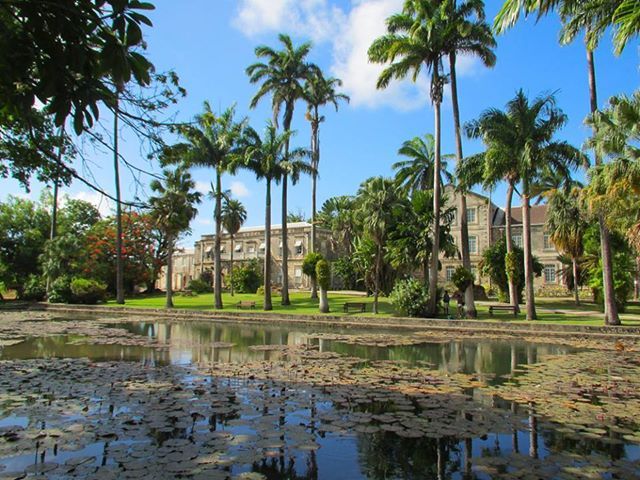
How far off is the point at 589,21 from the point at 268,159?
20.7m

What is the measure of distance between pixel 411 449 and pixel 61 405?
19.1ft

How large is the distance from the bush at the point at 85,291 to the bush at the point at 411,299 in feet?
84.1

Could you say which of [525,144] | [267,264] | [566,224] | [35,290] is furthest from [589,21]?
[35,290]

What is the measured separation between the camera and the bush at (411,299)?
86.9 feet

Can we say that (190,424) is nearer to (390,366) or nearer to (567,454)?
(567,454)

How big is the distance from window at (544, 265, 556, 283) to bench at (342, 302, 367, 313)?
2529cm

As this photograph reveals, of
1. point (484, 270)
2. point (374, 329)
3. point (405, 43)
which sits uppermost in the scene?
point (405, 43)

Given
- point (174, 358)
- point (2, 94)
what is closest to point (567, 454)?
point (2, 94)

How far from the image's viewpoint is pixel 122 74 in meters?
3.94

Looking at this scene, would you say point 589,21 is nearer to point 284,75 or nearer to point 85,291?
point 284,75

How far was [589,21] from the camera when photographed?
47.8ft

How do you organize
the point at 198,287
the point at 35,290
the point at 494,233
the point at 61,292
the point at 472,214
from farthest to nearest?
the point at 198,287, the point at 472,214, the point at 494,233, the point at 35,290, the point at 61,292

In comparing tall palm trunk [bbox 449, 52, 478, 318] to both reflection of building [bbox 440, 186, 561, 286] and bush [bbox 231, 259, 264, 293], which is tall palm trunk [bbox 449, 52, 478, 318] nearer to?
reflection of building [bbox 440, 186, 561, 286]

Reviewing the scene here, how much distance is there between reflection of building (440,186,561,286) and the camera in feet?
158
